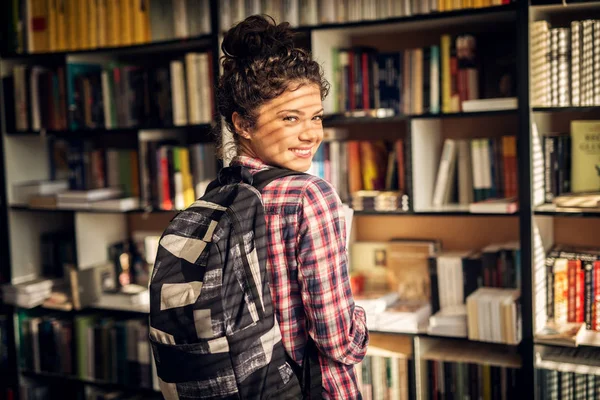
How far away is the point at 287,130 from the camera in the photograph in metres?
1.44

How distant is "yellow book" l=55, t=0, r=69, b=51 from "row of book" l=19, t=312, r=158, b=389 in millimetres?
1258

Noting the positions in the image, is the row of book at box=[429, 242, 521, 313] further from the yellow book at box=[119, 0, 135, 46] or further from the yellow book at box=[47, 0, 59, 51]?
the yellow book at box=[47, 0, 59, 51]

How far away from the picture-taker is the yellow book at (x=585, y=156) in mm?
2355

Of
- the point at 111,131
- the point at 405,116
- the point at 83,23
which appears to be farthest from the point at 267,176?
the point at 83,23

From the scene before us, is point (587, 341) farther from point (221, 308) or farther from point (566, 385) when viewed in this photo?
point (221, 308)

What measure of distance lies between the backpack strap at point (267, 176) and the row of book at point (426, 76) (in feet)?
4.08

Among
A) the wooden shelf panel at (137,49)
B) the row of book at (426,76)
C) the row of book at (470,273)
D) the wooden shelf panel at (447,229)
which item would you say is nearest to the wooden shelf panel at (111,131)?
the wooden shelf panel at (137,49)

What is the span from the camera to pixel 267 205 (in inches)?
53.6

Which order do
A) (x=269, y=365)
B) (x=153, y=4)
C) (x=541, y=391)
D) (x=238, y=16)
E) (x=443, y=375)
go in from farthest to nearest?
(x=153, y=4) < (x=238, y=16) < (x=443, y=375) < (x=541, y=391) < (x=269, y=365)

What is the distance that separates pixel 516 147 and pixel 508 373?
2.62 ft

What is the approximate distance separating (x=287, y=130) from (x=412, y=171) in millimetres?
1174

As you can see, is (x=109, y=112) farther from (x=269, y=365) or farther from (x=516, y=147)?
(x=269, y=365)

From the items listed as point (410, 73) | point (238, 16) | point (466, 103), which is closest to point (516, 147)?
point (466, 103)

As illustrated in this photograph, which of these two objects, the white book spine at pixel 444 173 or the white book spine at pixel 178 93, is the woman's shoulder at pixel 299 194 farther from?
the white book spine at pixel 178 93
